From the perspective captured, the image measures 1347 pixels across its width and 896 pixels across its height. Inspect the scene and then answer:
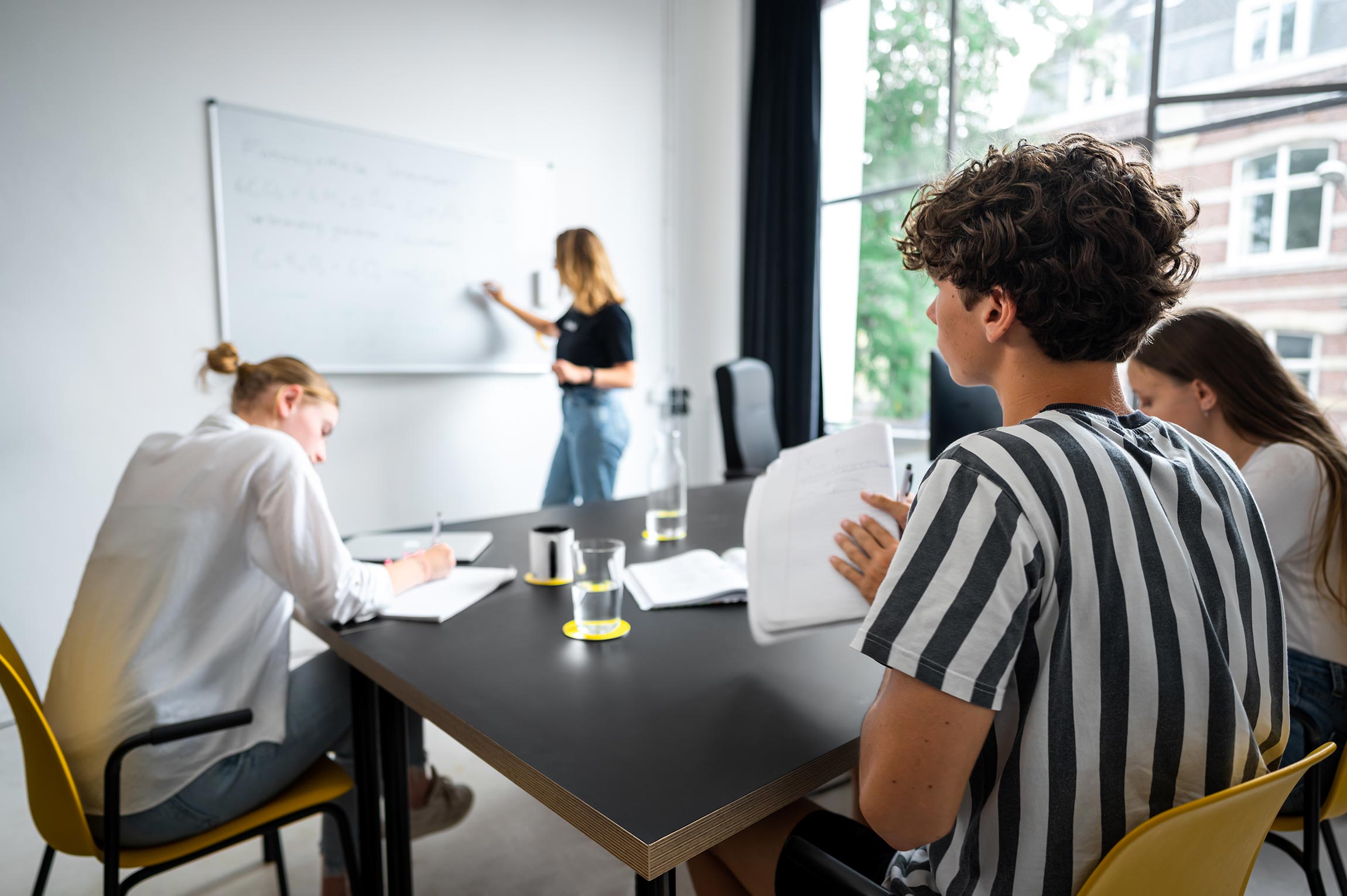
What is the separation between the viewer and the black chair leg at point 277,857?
5.12 ft

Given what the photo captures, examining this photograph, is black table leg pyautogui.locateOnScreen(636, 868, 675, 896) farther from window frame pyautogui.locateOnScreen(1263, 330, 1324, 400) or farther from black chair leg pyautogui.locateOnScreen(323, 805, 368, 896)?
window frame pyautogui.locateOnScreen(1263, 330, 1324, 400)

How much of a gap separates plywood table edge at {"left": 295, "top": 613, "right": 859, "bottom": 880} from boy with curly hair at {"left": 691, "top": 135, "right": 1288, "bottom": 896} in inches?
3.6

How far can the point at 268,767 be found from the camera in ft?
3.95

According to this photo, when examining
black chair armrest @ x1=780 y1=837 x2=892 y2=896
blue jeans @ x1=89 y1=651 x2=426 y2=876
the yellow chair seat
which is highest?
black chair armrest @ x1=780 y1=837 x2=892 y2=896

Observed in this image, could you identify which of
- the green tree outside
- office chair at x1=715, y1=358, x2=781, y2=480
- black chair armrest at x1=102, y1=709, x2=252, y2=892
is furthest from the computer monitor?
black chair armrest at x1=102, y1=709, x2=252, y2=892

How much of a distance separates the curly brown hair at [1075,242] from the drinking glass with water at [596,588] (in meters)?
0.62

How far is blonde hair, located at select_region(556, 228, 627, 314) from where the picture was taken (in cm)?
311

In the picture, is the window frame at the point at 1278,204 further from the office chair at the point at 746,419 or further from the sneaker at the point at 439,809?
the sneaker at the point at 439,809

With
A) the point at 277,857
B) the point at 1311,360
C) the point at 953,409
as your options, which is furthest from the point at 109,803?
the point at 1311,360

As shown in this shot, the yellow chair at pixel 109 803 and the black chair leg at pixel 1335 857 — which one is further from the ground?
the yellow chair at pixel 109 803

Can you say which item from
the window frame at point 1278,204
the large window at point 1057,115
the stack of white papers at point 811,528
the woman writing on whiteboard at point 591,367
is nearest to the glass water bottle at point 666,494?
the stack of white papers at point 811,528

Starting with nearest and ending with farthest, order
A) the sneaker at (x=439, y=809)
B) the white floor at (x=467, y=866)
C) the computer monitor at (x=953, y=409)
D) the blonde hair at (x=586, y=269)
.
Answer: the sneaker at (x=439, y=809), the white floor at (x=467, y=866), the computer monitor at (x=953, y=409), the blonde hair at (x=586, y=269)

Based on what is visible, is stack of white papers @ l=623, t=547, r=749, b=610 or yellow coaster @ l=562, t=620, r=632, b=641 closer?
yellow coaster @ l=562, t=620, r=632, b=641

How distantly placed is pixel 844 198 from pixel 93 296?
340cm
